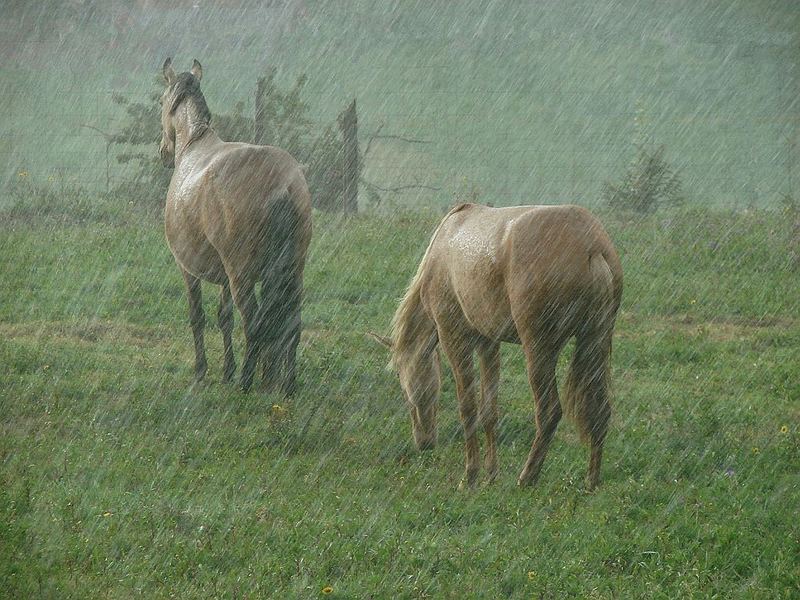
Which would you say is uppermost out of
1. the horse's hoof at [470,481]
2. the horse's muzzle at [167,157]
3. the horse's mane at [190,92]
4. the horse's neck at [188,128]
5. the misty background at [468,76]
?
the horse's mane at [190,92]

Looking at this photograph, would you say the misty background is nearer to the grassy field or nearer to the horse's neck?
the grassy field

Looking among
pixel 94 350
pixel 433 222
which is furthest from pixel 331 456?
pixel 433 222

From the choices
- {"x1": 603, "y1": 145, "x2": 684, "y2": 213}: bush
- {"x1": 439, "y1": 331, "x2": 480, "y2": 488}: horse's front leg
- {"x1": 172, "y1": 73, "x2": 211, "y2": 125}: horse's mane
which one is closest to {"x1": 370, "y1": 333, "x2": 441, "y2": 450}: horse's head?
{"x1": 439, "y1": 331, "x2": 480, "y2": 488}: horse's front leg

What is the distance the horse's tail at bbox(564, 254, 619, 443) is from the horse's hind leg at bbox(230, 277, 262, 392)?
312 centimetres

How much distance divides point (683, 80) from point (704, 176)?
7.63m

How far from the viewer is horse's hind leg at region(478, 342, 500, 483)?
677cm

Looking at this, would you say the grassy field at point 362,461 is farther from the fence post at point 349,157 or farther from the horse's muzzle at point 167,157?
the fence post at point 349,157

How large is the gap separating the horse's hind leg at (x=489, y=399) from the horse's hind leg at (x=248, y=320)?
2.26 metres

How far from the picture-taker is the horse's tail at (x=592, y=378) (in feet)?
20.1

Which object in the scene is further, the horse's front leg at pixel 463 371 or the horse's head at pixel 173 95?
the horse's head at pixel 173 95

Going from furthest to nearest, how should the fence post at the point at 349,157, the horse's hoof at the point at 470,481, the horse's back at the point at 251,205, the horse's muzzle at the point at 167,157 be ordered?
1. the fence post at the point at 349,157
2. the horse's muzzle at the point at 167,157
3. the horse's back at the point at 251,205
4. the horse's hoof at the point at 470,481

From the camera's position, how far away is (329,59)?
109 ft

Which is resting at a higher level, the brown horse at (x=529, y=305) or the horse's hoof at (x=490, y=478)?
the brown horse at (x=529, y=305)

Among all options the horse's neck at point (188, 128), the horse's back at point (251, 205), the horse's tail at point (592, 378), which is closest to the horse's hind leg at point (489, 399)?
the horse's tail at point (592, 378)
